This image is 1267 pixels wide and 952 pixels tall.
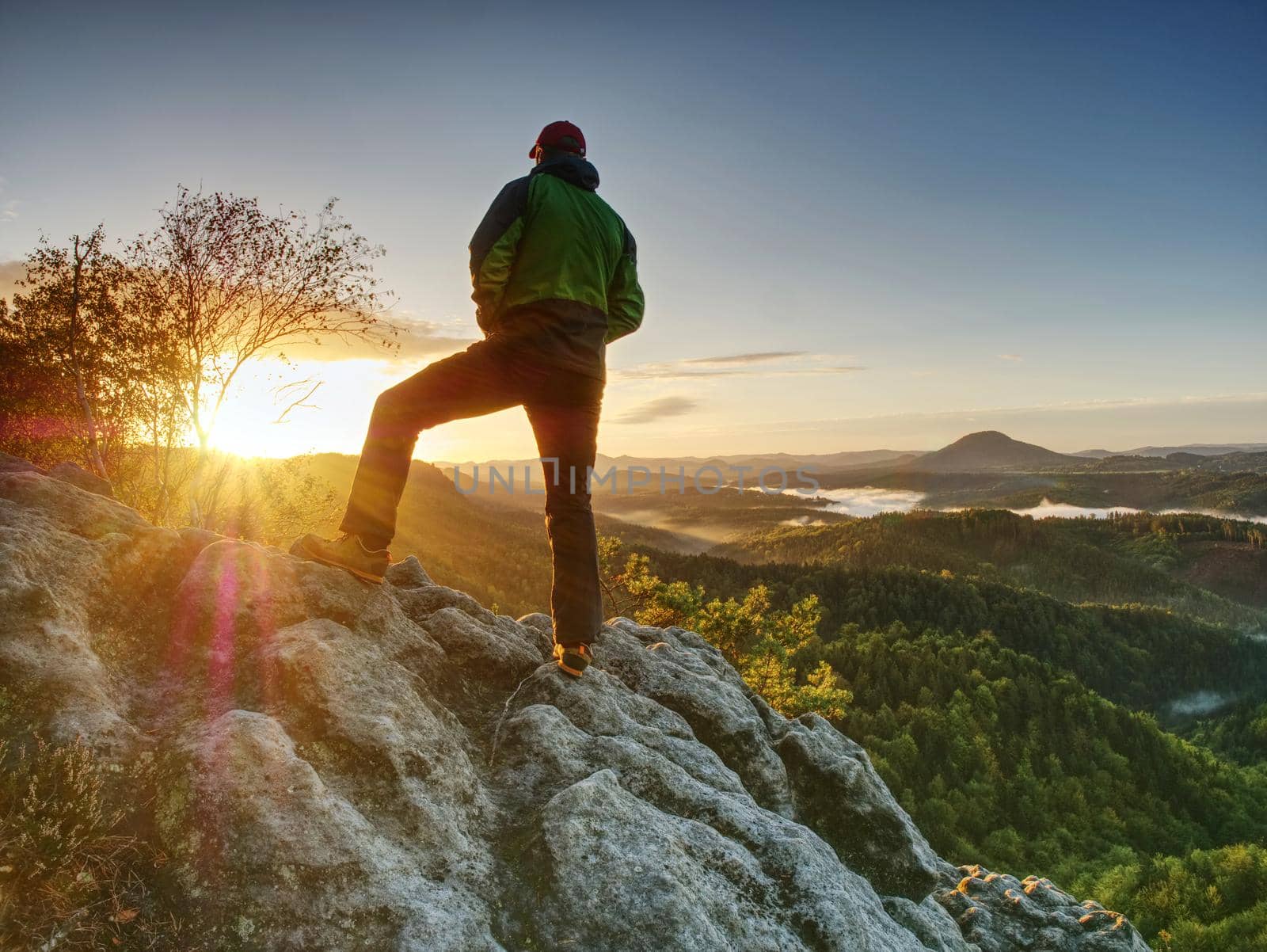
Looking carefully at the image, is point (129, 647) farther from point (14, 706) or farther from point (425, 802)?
point (425, 802)

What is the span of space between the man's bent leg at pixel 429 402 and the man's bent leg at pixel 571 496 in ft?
1.28

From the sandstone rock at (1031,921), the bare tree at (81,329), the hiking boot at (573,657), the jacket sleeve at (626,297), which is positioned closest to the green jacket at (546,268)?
the jacket sleeve at (626,297)

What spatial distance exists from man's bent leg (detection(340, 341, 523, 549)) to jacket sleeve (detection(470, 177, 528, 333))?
48cm

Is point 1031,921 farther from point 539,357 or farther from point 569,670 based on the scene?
point 539,357

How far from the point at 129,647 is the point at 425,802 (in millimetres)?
2887

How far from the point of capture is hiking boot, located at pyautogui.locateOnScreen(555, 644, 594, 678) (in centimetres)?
724

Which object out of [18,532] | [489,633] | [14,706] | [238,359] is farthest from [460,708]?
[238,359]

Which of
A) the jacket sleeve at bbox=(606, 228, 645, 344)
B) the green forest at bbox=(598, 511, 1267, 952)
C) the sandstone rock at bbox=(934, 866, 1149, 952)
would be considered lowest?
the green forest at bbox=(598, 511, 1267, 952)

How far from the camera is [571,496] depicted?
6.47 meters

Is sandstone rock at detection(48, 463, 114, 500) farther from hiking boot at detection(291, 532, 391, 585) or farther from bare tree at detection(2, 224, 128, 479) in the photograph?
bare tree at detection(2, 224, 128, 479)

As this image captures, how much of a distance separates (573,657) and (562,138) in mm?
5253

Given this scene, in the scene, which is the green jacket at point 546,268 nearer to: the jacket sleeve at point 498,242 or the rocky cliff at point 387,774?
the jacket sleeve at point 498,242

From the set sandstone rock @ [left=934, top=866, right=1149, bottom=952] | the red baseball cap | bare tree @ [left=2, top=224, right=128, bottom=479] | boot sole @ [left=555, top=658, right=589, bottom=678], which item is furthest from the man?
bare tree @ [left=2, top=224, right=128, bottom=479]

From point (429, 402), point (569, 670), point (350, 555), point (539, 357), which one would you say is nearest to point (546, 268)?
point (539, 357)
